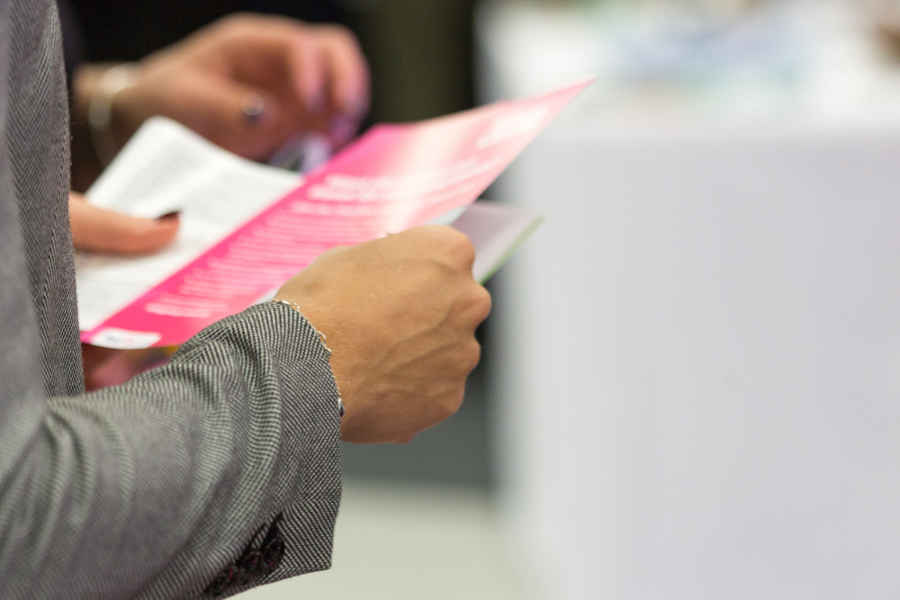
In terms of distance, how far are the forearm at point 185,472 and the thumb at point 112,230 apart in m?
0.23

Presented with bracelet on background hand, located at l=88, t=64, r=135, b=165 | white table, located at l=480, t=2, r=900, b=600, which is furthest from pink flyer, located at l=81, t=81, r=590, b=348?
white table, located at l=480, t=2, r=900, b=600

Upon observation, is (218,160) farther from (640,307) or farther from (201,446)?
(640,307)

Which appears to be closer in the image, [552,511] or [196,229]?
[196,229]

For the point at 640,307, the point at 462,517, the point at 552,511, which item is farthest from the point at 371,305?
the point at 462,517

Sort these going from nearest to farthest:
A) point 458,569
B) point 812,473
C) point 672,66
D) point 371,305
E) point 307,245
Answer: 1. point 371,305
2. point 307,245
3. point 812,473
4. point 672,66
5. point 458,569

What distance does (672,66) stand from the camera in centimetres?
155

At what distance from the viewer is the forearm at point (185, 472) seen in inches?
15.1

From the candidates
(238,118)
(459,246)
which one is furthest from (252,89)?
(459,246)

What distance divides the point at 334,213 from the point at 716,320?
77cm

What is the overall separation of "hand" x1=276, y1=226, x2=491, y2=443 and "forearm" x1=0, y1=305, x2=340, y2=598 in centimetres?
4

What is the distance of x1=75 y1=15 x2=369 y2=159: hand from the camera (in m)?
1.00

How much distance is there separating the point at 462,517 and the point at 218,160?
135 cm

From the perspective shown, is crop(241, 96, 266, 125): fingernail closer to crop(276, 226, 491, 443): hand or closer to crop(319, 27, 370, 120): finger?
crop(319, 27, 370, 120): finger

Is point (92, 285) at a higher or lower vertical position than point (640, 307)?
higher
